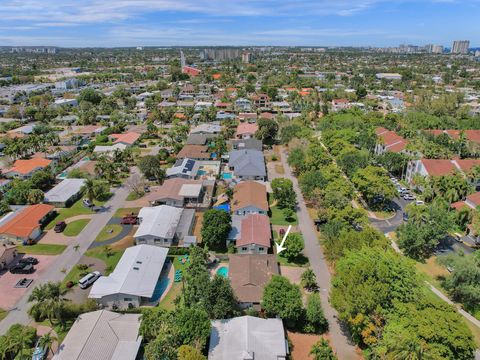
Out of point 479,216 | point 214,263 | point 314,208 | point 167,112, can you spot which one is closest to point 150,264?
point 214,263

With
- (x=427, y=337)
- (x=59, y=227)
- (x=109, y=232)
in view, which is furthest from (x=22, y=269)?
(x=427, y=337)

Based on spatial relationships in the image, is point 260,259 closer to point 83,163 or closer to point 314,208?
point 314,208

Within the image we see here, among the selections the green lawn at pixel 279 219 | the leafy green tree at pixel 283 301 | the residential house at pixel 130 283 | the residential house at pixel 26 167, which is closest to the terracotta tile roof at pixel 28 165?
the residential house at pixel 26 167

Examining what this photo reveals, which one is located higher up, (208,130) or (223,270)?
(208,130)

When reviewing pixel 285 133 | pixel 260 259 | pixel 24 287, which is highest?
pixel 285 133

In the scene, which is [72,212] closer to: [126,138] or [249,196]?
[249,196]

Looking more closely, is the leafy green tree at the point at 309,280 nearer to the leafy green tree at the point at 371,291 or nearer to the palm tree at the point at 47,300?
the leafy green tree at the point at 371,291
